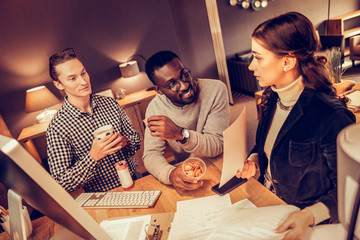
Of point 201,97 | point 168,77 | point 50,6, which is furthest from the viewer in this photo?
point 50,6

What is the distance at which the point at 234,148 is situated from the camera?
3.47 feet

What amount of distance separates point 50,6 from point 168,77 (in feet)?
11.1

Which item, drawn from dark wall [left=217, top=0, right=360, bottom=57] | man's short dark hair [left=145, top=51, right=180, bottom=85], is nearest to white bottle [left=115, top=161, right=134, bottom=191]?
man's short dark hair [left=145, top=51, right=180, bottom=85]

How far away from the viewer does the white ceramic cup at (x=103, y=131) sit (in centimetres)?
132

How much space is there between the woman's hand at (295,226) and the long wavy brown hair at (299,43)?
58 centimetres

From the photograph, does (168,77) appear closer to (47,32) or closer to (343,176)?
(343,176)

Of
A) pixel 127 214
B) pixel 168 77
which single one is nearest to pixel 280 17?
pixel 168 77

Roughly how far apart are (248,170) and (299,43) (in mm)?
632

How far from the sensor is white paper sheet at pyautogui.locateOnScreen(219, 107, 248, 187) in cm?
98

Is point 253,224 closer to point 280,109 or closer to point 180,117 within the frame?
point 280,109

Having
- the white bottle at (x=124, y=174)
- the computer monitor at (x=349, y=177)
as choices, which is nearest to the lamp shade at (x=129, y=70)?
the white bottle at (x=124, y=174)

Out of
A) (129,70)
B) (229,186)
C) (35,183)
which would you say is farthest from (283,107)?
(129,70)

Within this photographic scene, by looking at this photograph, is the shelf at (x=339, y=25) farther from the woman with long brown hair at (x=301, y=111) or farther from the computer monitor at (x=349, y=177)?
the computer monitor at (x=349, y=177)

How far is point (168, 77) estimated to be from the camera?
4.91 ft
